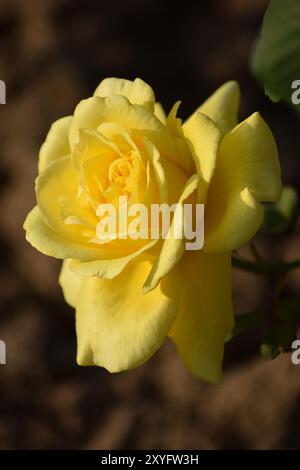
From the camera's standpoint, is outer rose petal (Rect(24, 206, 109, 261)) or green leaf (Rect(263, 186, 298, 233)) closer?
outer rose petal (Rect(24, 206, 109, 261))

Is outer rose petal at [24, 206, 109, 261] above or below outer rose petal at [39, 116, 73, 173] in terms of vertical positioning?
below

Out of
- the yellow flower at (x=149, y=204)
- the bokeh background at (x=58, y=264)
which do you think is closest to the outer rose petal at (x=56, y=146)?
the yellow flower at (x=149, y=204)

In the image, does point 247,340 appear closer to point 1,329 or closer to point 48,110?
point 1,329

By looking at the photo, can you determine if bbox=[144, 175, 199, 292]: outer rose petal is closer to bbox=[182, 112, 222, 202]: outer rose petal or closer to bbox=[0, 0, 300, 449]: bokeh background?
bbox=[182, 112, 222, 202]: outer rose petal

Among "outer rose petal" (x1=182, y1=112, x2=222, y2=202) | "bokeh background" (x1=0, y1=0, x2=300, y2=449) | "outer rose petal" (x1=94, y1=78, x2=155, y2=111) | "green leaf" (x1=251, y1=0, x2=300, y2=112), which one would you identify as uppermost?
"green leaf" (x1=251, y1=0, x2=300, y2=112)

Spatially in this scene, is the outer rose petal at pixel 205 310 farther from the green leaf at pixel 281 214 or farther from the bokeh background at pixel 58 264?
the bokeh background at pixel 58 264

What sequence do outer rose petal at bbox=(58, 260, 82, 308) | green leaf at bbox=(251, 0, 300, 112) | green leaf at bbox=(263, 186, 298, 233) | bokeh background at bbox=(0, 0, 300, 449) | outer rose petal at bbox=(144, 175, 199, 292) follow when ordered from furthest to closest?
1. bokeh background at bbox=(0, 0, 300, 449)
2. green leaf at bbox=(263, 186, 298, 233)
3. outer rose petal at bbox=(58, 260, 82, 308)
4. green leaf at bbox=(251, 0, 300, 112)
5. outer rose petal at bbox=(144, 175, 199, 292)

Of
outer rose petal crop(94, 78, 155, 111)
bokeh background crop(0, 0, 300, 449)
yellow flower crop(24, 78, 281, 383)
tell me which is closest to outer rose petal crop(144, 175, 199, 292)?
yellow flower crop(24, 78, 281, 383)

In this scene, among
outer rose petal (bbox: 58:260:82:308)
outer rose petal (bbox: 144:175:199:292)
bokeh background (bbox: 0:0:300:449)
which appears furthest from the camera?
bokeh background (bbox: 0:0:300:449)
